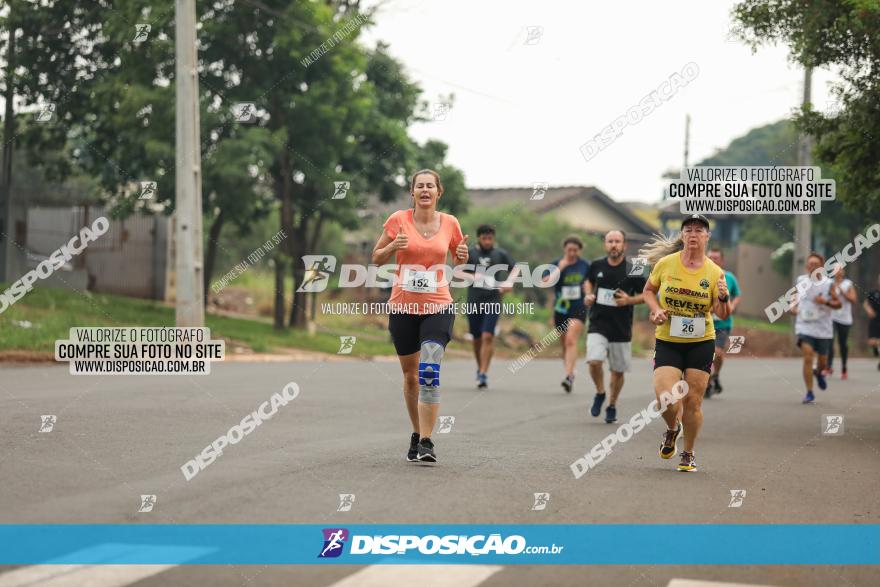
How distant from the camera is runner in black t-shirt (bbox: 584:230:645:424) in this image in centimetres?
1282

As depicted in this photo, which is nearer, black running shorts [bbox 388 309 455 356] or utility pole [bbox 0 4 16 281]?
black running shorts [bbox 388 309 455 356]

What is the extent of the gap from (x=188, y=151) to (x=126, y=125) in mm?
6556

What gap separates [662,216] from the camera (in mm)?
63094

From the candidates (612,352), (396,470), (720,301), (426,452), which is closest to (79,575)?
(396,470)

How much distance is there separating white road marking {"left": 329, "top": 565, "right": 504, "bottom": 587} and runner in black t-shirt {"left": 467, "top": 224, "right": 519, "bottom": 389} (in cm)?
1099

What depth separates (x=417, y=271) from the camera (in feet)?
28.8

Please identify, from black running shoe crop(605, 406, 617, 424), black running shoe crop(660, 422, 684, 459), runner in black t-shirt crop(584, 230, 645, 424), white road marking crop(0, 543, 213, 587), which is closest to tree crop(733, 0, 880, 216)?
runner in black t-shirt crop(584, 230, 645, 424)

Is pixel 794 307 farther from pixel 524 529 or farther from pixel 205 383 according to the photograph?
pixel 524 529

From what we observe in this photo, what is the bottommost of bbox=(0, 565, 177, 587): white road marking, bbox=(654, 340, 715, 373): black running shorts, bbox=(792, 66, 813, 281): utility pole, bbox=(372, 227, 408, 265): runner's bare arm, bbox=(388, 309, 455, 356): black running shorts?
bbox=(0, 565, 177, 587): white road marking

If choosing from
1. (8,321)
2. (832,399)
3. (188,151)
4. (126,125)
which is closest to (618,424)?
(832,399)

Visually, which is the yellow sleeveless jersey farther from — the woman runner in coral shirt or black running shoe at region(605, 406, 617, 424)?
black running shoe at region(605, 406, 617, 424)

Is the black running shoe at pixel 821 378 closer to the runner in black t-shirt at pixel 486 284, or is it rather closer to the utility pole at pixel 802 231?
the runner in black t-shirt at pixel 486 284

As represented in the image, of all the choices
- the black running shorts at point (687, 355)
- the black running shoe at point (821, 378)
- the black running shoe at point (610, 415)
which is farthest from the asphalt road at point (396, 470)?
the black running shoe at point (821, 378)

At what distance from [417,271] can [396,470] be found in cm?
141
